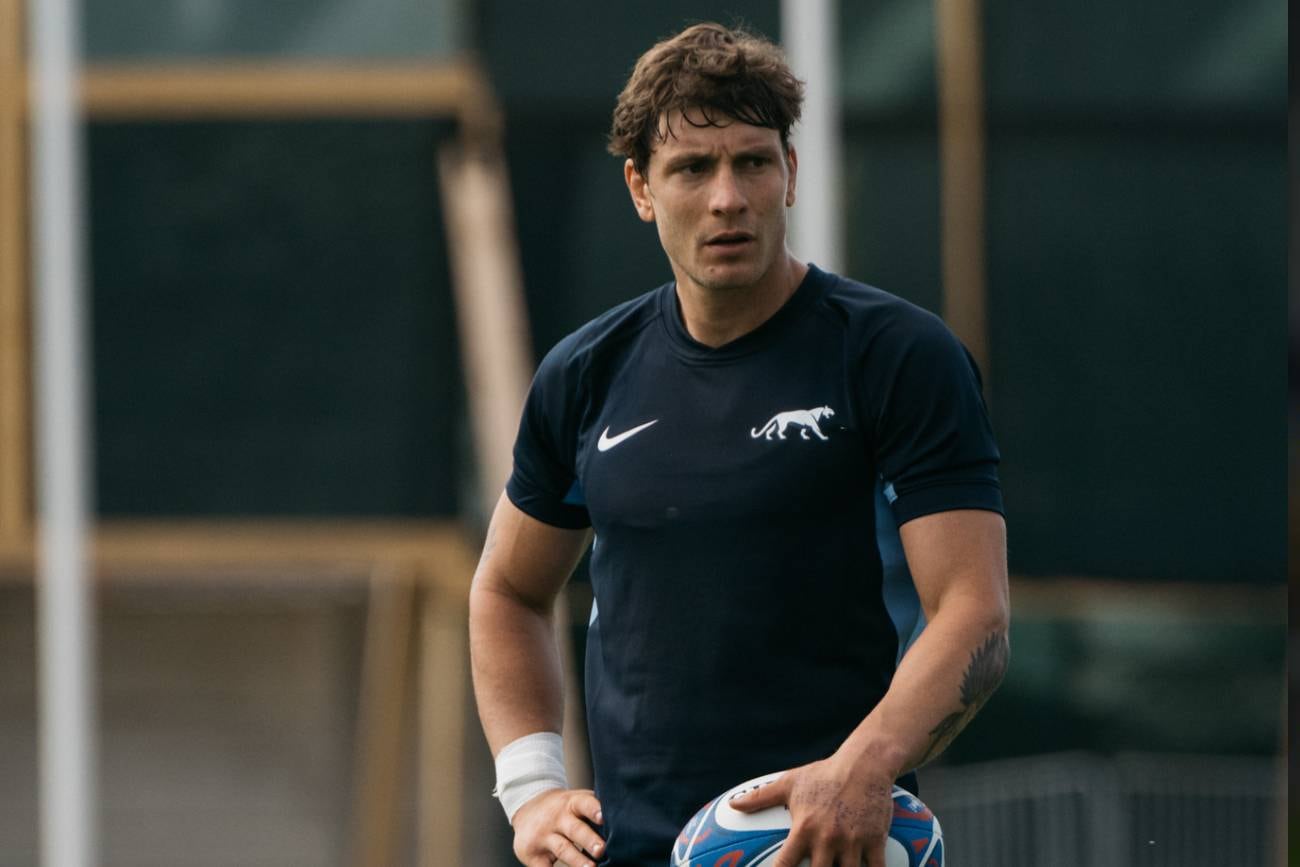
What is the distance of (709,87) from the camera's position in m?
3.75

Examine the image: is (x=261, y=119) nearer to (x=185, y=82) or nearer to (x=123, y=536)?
(x=185, y=82)

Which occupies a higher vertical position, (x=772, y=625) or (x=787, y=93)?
(x=787, y=93)

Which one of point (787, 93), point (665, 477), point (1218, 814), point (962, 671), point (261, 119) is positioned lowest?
point (1218, 814)

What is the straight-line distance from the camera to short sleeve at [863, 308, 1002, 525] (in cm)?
359

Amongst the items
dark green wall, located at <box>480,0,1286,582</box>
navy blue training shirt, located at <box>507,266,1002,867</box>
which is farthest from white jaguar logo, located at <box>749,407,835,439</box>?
dark green wall, located at <box>480,0,1286,582</box>

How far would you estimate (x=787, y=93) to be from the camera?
12.5ft

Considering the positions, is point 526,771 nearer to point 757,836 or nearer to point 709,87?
point 757,836

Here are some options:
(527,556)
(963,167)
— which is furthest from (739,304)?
(963,167)

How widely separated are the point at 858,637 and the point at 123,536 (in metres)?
10.2

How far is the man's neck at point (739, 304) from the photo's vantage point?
3.85 m

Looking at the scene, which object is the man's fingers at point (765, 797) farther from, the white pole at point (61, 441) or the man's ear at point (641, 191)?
the white pole at point (61, 441)

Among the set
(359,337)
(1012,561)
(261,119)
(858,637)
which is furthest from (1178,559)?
(858,637)

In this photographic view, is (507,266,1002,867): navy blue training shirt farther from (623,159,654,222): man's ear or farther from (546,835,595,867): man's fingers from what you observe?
(623,159,654,222): man's ear

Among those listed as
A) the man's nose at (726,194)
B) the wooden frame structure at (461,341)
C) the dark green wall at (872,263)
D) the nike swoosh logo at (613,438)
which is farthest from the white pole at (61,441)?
the man's nose at (726,194)
